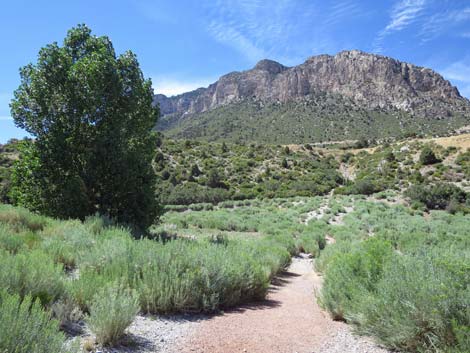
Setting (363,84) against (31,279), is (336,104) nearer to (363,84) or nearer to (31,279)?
(363,84)

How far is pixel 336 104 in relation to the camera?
389 feet

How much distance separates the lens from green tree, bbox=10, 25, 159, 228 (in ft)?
39.3

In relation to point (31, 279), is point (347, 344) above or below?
below

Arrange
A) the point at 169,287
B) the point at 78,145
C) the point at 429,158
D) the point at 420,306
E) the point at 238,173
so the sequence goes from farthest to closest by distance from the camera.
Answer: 1. the point at 238,173
2. the point at 429,158
3. the point at 78,145
4. the point at 169,287
5. the point at 420,306

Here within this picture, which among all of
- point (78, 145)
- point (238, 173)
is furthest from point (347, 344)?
point (238, 173)

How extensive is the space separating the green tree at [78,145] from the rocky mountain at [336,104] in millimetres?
77641

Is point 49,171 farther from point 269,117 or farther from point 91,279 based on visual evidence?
point 269,117

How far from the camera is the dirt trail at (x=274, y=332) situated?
4512 mm

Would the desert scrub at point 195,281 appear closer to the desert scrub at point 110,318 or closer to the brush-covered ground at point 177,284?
the brush-covered ground at point 177,284

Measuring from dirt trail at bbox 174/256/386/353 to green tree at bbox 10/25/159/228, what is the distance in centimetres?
712

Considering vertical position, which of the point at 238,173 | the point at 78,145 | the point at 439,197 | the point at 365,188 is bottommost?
the point at 78,145

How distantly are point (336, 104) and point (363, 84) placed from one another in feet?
89.7

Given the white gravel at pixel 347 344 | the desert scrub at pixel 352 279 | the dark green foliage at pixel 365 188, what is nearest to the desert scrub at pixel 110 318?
the white gravel at pixel 347 344

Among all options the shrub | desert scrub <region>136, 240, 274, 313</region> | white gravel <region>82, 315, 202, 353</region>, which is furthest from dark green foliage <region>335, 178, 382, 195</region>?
white gravel <region>82, 315, 202, 353</region>
